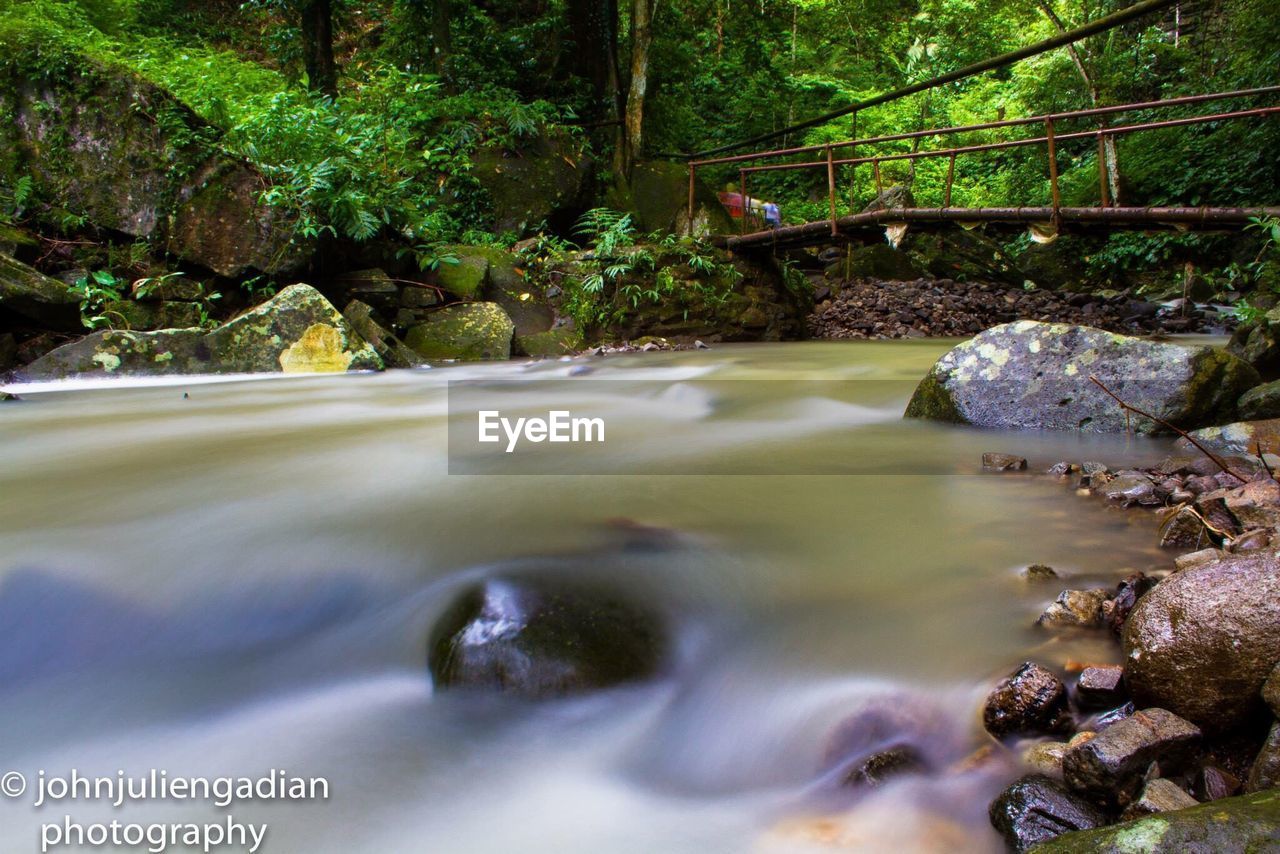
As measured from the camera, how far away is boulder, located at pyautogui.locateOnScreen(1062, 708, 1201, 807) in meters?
1.35

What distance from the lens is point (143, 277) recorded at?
7.47m

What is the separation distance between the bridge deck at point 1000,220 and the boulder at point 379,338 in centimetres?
476

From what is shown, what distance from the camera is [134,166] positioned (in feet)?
25.3

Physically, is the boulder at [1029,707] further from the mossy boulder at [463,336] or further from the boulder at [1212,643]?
the mossy boulder at [463,336]

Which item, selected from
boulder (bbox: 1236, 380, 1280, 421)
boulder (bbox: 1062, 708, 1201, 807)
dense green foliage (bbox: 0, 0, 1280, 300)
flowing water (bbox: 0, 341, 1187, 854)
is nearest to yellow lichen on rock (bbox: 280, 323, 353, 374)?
dense green foliage (bbox: 0, 0, 1280, 300)

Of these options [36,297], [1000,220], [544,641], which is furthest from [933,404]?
[36,297]

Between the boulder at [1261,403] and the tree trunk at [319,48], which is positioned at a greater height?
the tree trunk at [319,48]

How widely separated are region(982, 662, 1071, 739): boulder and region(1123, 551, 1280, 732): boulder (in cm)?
15

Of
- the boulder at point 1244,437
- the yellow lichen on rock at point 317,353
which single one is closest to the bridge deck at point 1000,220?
the boulder at point 1244,437

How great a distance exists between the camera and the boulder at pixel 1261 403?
3590 millimetres

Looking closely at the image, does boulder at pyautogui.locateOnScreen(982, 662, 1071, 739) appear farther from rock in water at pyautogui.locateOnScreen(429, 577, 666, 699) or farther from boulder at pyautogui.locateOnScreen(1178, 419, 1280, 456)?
boulder at pyautogui.locateOnScreen(1178, 419, 1280, 456)

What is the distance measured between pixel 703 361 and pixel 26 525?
609cm

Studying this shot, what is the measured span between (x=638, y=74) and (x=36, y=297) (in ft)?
28.3

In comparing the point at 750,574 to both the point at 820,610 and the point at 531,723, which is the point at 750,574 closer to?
the point at 820,610
